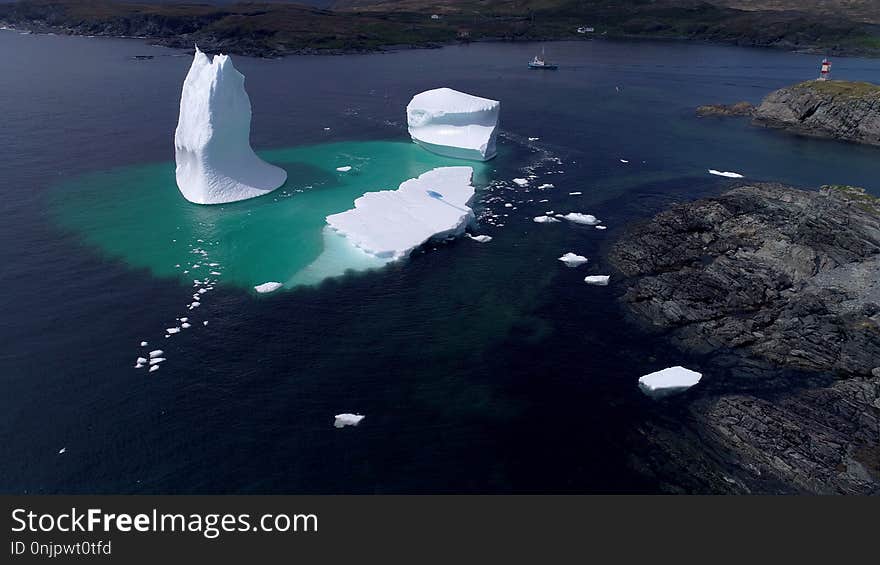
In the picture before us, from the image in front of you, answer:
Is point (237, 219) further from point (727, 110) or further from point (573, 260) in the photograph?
point (727, 110)

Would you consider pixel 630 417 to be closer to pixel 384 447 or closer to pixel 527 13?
pixel 384 447

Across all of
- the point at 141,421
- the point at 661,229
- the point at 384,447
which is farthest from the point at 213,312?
the point at 661,229

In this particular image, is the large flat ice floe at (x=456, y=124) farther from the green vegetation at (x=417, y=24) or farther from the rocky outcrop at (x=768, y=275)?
the green vegetation at (x=417, y=24)

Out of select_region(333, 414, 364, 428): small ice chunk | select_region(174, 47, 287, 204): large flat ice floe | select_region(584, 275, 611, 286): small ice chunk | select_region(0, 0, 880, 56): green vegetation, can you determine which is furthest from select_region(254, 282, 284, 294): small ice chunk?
select_region(0, 0, 880, 56): green vegetation

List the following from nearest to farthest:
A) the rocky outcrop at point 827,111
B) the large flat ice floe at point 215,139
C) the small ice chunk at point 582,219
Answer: the small ice chunk at point 582,219, the large flat ice floe at point 215,139, the rocky outcrop at point 827,111

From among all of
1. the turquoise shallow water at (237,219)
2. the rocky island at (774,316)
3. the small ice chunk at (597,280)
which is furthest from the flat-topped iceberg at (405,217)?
the rocky island at (774,316)
